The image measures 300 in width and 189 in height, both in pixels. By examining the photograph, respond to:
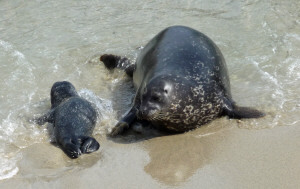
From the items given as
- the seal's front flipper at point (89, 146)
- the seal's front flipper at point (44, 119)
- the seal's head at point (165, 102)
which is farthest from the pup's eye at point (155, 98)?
the seal's front flipper at point (44, 119)

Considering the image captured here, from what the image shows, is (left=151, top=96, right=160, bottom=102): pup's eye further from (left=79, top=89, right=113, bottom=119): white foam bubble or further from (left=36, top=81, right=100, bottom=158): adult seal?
(left=79, top=89, right=113, bottom=119): white foam bubble

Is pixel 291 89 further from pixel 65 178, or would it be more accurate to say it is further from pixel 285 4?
pixel 285 4

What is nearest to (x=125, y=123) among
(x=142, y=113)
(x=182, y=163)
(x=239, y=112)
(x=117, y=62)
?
(x=142, y=113)

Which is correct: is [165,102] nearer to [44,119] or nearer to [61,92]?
[44,119]

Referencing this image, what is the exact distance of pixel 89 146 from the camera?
4.93m

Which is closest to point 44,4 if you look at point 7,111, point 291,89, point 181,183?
point 7,111

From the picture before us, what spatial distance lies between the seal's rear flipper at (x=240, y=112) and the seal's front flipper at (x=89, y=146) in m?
1.50

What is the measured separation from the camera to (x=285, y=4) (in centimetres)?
937

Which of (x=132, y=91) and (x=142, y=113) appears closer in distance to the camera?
(x=142, y=113)

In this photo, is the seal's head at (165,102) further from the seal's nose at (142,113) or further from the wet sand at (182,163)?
the wet sand at (182,163)

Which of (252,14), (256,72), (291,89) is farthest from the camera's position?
(252,14)

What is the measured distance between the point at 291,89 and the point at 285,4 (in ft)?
13.1

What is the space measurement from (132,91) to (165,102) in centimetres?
163

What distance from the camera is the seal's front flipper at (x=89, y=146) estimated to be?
4.90 meters
